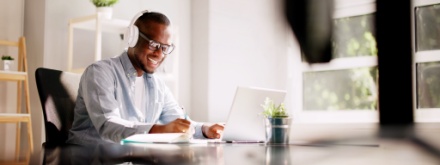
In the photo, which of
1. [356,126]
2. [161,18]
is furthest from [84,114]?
[356,126]

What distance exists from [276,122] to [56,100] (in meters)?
0.62

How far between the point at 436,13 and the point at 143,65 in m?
1.53

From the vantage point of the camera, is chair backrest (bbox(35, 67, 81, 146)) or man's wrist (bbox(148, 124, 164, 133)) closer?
man's wrist (bbox(148, 124, 164, 133))

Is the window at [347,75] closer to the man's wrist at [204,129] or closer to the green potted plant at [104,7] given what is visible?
the man's wrist at [204,129]

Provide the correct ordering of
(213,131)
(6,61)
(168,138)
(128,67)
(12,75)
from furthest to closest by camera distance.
→ (6,61), (12,75), (128,67), (213,131), (168,138)

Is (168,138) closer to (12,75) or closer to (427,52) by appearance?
(427,52)

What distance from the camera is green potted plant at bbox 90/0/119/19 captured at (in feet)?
10.6

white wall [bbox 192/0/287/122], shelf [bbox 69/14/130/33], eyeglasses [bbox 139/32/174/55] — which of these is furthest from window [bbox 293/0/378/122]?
white wall [bbox 192/0/287/122]

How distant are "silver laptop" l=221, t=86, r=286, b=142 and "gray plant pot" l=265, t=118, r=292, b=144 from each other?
8 centimetres

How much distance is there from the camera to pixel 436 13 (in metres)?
0.28

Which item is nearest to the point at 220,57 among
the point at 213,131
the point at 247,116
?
the point at 213,131

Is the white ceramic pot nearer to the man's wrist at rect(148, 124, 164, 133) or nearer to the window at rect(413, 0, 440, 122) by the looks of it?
the man's wrist at rect(148, 124, 164, 133)

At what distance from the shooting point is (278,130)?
4.36 feet

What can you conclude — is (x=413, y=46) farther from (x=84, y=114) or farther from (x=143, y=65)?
(x=143, y=65)
